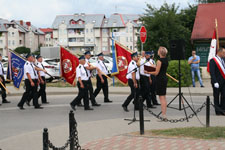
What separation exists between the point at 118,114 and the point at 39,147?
4.41 metres

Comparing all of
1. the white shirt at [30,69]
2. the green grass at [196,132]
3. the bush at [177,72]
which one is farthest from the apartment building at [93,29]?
the green grass at [196,132]

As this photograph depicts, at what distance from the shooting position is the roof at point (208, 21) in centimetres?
2375

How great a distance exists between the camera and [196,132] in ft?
23.7

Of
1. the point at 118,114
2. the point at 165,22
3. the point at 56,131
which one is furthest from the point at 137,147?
the point at 165,22

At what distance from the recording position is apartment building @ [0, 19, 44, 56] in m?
105

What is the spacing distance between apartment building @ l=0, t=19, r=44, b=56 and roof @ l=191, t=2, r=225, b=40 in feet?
262

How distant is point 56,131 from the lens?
8.02 m

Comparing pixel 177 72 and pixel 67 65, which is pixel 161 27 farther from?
pixel 67 65

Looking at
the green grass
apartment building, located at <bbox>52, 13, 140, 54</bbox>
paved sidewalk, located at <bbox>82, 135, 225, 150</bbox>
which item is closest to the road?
paved sidewalk, located at <bbox>82, 135, 225, 150</bbox>

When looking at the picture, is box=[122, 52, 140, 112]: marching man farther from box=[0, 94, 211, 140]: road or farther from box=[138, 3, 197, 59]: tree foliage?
box=[138, 3, 197, 59]: tree foliage

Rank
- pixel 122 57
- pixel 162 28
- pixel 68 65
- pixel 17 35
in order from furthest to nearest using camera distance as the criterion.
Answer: pixel 17 35, pixel 162 28, pixel 122 57, pixel 68 65

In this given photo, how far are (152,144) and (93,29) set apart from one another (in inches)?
3631

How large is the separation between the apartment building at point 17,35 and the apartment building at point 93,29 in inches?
549

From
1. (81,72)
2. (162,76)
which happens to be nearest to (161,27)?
(81,72)
